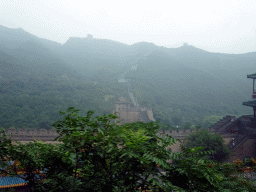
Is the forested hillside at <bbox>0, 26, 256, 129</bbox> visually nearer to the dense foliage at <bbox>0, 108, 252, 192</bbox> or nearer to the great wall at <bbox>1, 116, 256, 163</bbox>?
the great wall at <bbox>1, 116, 256, 163</bbox>

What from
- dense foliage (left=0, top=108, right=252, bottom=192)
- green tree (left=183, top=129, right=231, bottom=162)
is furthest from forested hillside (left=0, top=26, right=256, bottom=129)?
dense foliage (left=0, top=108, right=252, bottom=192)

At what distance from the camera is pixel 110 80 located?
53.9m

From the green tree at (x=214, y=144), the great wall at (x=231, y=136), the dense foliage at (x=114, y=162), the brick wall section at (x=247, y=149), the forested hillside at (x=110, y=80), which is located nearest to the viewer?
the dense foliage at (x=114, y=162)

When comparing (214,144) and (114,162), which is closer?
(114,162)

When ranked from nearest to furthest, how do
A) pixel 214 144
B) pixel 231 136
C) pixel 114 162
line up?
pixel 114 162 → pixel 214 144 → pixel 231 136

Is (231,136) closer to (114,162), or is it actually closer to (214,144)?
(214,144)

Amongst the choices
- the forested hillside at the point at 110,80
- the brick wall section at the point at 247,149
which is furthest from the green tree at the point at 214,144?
the forested hillside at the point at 110,80

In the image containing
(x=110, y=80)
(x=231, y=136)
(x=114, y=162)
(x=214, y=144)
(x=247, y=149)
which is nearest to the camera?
(x=114, y=162)

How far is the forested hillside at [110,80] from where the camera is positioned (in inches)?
1195

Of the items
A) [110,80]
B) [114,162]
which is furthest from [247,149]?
[110,80]

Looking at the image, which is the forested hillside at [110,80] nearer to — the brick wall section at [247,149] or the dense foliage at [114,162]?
the brick wall section at [247,149]

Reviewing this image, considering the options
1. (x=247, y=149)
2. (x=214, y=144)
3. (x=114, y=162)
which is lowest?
(x=247, y=149)

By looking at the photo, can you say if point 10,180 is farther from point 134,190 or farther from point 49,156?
point 134,190

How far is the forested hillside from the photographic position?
30344 mm
